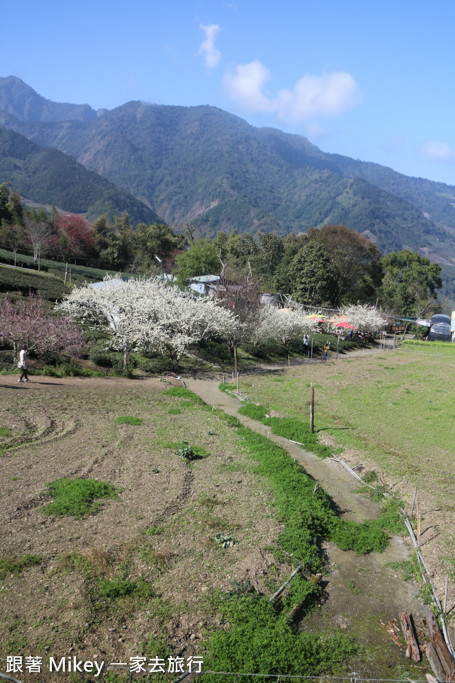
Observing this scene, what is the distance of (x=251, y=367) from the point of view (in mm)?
35938

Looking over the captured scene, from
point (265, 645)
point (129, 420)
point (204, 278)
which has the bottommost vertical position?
point (265, 645)

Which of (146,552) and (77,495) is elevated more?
(77,495)

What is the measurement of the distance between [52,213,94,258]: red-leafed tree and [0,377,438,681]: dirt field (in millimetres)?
63552

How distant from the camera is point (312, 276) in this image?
63750mm

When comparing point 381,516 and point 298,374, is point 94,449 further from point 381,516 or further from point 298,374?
point 298,374

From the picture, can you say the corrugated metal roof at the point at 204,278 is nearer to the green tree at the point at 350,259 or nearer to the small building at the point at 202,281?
the small building at the point at 202,281

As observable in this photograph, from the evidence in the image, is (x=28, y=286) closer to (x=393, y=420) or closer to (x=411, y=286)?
(x=393, y=420)

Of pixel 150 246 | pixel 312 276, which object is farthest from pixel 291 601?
pixel 150 246

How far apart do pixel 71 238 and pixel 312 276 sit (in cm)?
4392

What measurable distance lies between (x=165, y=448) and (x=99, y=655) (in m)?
8.84

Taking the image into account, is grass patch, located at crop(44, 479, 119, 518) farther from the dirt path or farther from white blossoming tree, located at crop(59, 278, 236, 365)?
white blossoming tree, located at crop(59, 278, 236, 365)

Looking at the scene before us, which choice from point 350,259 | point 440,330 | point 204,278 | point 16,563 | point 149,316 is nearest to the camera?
point 16,563

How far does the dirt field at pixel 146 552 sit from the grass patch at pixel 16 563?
3.1 inches

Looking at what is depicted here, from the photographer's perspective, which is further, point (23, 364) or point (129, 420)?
point (23, 364)
